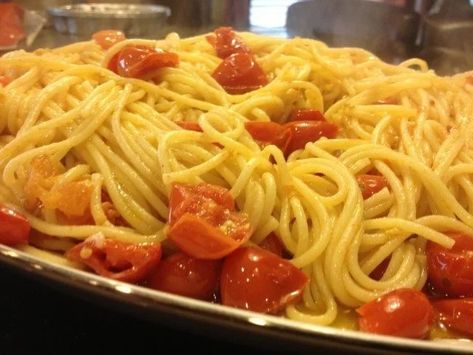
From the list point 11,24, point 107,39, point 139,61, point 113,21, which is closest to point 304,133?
point 139,61

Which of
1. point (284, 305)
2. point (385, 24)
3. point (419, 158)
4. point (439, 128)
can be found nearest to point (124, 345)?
point (284, 305)

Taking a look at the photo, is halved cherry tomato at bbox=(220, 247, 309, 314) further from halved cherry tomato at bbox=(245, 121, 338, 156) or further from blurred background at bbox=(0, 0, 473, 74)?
blurred background at bbox=(0, 0, 473, 74)

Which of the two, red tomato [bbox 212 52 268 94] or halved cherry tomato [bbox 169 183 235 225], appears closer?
halved cherry tomato [bbox 169 183 235 225]

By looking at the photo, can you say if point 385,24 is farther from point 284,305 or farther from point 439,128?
point 284,305

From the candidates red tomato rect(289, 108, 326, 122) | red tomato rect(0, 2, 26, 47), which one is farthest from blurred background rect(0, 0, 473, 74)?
red tomato rect(289, 108, 326, 122)

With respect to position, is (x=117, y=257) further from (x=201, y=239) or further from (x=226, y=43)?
(x=226, y=43)

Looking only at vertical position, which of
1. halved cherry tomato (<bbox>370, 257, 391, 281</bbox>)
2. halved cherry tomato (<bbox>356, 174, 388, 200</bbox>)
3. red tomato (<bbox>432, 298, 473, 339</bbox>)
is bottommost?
halved cherry tomato (<bbox>370, 257, 391, 281</bbox>)
